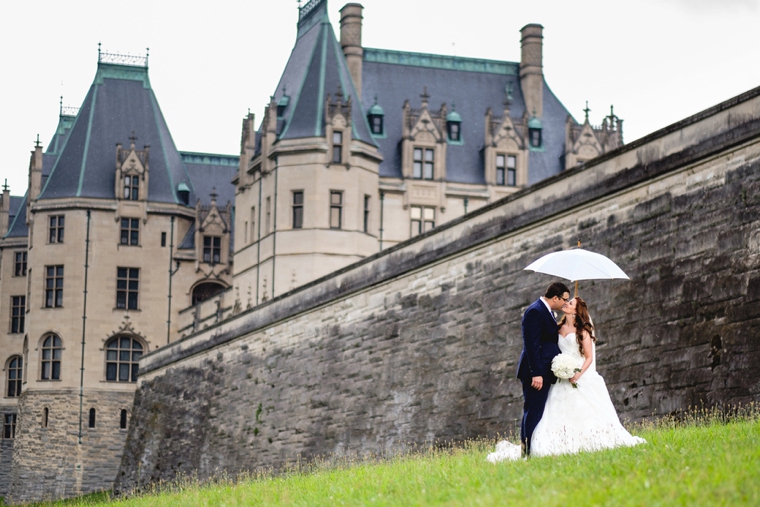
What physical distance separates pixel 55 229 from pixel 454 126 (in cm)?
1655

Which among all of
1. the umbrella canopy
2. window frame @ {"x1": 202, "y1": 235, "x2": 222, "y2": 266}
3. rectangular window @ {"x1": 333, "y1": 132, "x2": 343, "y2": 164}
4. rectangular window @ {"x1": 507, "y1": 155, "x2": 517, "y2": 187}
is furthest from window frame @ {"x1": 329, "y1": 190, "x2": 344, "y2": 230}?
the umbrella canopy

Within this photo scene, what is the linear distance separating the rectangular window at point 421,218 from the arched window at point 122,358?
13.0m

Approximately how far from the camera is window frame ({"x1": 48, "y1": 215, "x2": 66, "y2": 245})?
5094cm

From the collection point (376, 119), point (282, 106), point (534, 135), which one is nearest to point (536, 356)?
point (282, 106)

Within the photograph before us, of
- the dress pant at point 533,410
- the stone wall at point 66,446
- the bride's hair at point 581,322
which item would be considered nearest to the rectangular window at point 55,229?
the stone wall at point 66,446

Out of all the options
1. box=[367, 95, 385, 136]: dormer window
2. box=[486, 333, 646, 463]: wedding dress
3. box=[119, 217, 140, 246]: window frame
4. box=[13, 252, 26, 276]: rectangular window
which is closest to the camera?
box=[486, 333, 646, 463]: wedding dress

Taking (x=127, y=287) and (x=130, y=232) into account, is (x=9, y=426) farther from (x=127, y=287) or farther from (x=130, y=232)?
(x=130, y=232)

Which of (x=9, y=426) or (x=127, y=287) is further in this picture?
(x=9, y=426)

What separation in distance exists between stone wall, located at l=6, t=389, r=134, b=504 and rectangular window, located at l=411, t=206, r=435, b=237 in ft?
45.2

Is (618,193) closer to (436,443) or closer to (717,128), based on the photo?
(717,128)

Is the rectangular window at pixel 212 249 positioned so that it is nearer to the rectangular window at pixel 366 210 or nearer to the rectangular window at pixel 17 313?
the rectangular window at pixel 17 313

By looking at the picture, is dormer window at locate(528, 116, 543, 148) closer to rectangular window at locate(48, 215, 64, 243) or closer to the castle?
the castle

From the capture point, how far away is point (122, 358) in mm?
50719

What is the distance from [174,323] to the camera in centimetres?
5141
